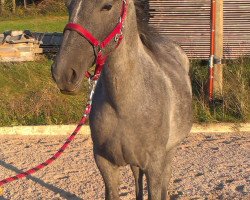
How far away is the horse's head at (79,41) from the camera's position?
279cm

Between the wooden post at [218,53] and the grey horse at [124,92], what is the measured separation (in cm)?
464

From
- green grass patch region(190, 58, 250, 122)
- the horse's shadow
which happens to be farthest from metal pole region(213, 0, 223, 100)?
the horse's shadow

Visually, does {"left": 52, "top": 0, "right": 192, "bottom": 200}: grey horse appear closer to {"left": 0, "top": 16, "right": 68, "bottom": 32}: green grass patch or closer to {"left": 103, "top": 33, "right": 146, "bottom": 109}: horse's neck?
{"left": 103, "top": 33, "right": 146, "bottom": 109}: horse's neck

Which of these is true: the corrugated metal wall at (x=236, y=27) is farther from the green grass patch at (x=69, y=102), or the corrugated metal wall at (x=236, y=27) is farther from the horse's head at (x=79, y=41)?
the horse's head at (x=79, y=41)

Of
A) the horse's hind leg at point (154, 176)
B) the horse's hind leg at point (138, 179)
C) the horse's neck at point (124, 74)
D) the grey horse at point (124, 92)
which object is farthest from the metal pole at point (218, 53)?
the horse's neck at point (124, 74)

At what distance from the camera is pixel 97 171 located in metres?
6.21

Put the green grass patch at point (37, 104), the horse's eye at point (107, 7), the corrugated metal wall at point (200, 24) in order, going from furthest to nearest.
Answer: the corrugated metal wall at point (200, 24) < the green grass patch at point (37, 104) < the horse's eye at point (107, 7)

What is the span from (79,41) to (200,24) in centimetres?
794

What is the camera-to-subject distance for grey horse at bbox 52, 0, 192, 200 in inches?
112

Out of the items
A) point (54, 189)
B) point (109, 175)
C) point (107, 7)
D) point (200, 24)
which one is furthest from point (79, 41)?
point (200, 24)

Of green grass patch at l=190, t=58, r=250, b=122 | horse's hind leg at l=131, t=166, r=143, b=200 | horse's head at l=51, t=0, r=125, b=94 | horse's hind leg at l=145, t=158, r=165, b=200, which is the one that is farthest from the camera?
A: green grass patch at l=190, t=58, r=250, b=122

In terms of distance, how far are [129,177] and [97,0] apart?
3.39 meters

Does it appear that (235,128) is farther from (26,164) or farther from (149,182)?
(149,182)

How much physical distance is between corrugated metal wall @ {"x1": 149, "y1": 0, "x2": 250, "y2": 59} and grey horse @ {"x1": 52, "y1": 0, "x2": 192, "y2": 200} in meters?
6.49
